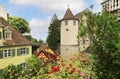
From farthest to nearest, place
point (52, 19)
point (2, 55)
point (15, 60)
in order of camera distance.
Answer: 1. point (52, 19)
2. point (15, 60)
3. point (2, 55)

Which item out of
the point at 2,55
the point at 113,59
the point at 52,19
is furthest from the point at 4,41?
the point at 52,19

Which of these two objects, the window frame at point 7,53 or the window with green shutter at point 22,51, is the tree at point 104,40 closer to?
the window frame at point 7,53

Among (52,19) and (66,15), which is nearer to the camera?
(66,15)

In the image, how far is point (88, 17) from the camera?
1486 centimetres

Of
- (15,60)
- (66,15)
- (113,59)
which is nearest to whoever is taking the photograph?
(113,59)

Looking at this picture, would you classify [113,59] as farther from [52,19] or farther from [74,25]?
[52,19]

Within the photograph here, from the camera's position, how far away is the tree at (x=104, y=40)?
1370 cm

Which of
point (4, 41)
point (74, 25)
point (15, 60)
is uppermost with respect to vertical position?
point (74, 25)

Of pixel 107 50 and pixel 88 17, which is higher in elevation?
pixel 88 17

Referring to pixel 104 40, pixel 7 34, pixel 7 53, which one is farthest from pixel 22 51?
pixel 104 40

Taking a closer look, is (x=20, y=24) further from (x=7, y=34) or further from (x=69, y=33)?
(x=7, y=34)

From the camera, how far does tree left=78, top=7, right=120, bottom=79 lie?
13.7 metres

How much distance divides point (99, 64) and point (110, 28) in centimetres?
240

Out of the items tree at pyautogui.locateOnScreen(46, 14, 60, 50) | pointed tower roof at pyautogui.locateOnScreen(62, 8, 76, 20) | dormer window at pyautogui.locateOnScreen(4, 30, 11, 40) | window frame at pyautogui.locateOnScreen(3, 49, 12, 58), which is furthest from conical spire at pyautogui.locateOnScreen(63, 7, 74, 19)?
window frame at pyautogui.locateOnScreen(3, 49, 12, 58)
